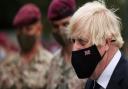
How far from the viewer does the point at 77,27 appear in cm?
533

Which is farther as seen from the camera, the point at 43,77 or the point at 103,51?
the point at 43,77

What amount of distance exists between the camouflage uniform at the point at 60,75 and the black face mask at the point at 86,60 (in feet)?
4.84

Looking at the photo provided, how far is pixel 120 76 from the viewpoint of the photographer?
528cm

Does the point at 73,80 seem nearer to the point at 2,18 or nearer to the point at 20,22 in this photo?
the point at 20,22

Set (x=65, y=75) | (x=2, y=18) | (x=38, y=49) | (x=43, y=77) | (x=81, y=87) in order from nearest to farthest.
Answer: (x=81, y=87), (x=65, y=75), (x=43, y=77), (x=38, y=49), (x=2, y=18)

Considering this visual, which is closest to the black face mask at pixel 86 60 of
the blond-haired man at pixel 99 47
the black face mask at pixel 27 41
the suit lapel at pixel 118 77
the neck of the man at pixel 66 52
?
the blond-haired man at pixel 99 47

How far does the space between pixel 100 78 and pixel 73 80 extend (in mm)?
1824

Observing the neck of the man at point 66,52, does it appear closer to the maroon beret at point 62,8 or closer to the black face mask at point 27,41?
the maroon beret at point 62,8

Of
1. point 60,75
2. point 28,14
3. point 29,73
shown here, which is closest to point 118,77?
point 60,75

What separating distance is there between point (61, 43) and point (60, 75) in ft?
1.86

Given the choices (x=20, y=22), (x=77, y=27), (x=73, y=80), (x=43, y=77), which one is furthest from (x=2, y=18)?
(x=77, y=27)

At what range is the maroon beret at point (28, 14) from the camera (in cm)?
980

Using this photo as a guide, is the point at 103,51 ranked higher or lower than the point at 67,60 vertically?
higher

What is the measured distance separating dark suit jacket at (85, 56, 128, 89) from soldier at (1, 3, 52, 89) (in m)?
3.83
